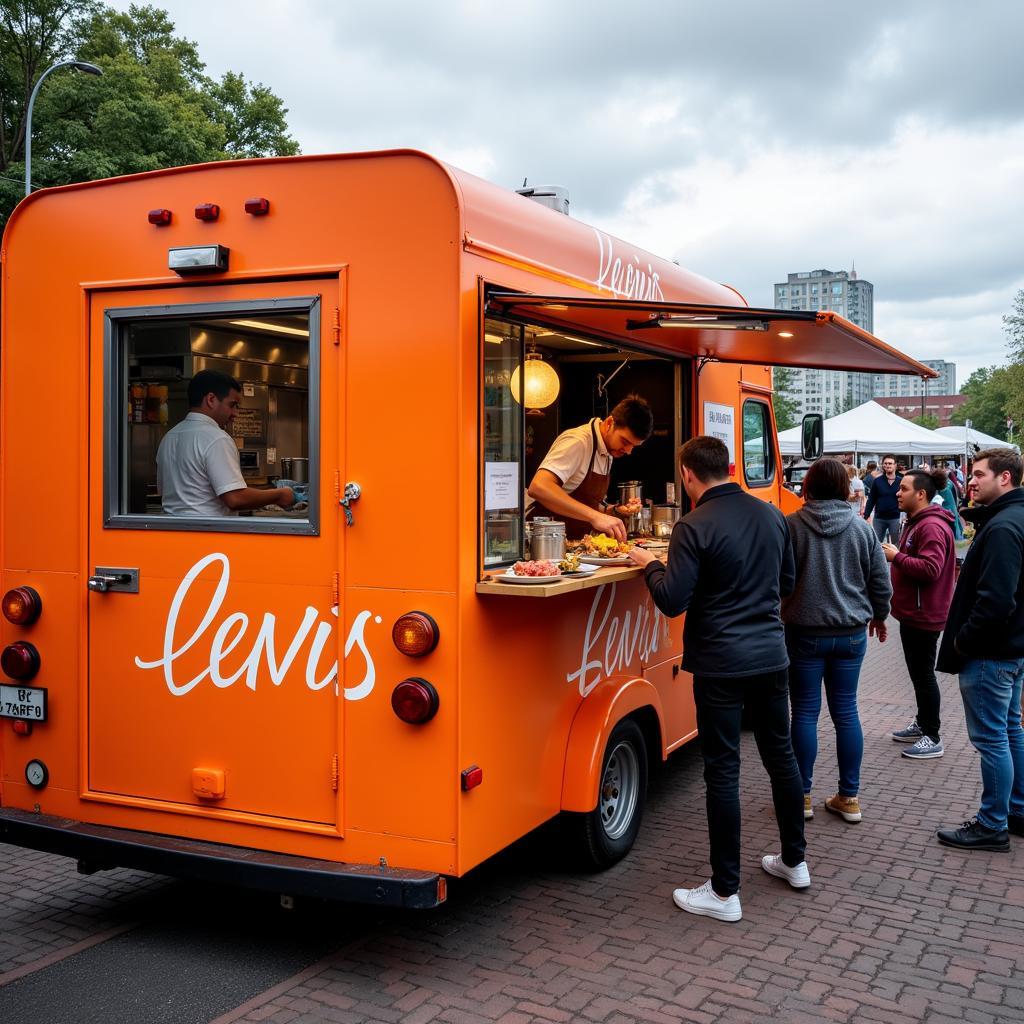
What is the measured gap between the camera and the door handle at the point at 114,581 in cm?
402

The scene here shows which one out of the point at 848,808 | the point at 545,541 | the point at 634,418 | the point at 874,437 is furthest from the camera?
the point at 874,437

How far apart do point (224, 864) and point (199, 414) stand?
1.74 metres

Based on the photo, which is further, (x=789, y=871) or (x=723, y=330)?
(x=723, y=330)

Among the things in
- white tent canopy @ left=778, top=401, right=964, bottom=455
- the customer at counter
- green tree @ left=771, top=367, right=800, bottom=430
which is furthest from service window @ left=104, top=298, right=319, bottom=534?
green tree @ left=771, top=367, right=800, bottom=430

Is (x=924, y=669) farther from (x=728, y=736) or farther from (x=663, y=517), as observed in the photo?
(x=728, y=736)

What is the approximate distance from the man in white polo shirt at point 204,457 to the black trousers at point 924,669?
177 inches

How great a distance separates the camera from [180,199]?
397 centimetres

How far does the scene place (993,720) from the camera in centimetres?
503

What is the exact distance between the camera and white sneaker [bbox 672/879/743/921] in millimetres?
4242

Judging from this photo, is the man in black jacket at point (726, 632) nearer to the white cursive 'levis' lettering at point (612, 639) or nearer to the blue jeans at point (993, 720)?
the white cursive 'levis' lettering at point (612, 639)

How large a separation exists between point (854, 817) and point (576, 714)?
202 centimetres

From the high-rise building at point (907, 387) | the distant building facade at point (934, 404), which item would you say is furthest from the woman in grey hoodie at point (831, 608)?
the high-rise building at point (907, 387)

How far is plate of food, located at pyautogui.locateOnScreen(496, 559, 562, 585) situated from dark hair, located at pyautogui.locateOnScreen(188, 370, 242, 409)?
1.31 meters

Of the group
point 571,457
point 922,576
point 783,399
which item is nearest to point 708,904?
point 571,457
